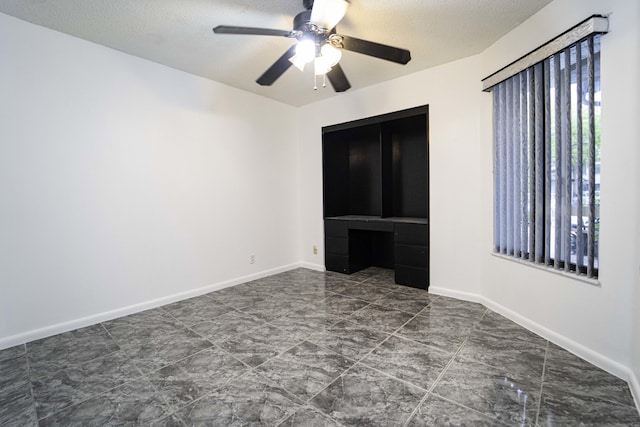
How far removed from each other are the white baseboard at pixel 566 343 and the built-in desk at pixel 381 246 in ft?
2.05

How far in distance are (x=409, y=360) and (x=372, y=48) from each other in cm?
215

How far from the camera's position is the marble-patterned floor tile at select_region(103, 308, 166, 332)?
2.60 m

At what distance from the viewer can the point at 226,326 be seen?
256 cm

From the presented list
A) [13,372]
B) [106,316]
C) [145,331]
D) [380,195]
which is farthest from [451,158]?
[13,372]

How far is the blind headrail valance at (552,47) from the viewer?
5.78ft

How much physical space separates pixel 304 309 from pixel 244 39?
2573 millimetres

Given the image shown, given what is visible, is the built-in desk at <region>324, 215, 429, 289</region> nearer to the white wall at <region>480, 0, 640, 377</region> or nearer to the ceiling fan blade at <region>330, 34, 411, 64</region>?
the white wall at <region>480, 0, 640, 377</region>

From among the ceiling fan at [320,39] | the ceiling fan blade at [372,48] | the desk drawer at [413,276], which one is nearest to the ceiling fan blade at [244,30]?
the ceiling fan at [320,39]

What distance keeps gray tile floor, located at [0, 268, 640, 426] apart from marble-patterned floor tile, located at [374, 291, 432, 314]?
0.25 feet

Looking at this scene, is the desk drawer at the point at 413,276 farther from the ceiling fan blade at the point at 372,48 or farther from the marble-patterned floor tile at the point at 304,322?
A: the ceiling fan blade at the point at 372,48

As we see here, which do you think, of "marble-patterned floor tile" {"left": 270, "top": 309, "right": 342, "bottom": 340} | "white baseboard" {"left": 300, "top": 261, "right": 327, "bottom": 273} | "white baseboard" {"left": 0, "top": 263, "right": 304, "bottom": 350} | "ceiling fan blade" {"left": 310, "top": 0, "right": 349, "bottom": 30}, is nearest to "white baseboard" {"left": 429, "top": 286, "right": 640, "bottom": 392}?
"marble-patterned floor tile" {"left": 270, "top": 309, "right": 342, "bottom": 340}

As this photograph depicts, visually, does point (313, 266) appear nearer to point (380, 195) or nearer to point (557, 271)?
point (380, 195)

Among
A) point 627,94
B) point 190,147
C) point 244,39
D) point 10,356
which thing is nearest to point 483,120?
point 627,94

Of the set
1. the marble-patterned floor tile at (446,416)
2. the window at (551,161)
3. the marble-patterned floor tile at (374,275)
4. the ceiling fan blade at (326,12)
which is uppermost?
the ceiling fan blade at (326,12)
